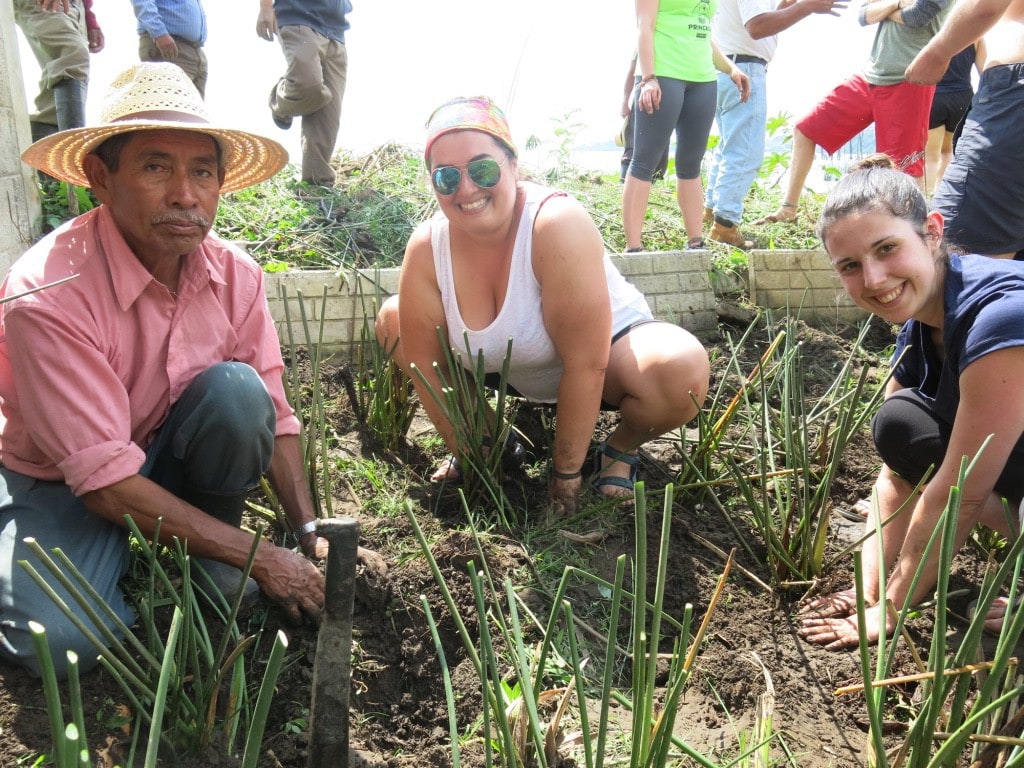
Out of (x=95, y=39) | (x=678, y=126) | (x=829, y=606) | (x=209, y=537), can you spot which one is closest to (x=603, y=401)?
(x=829, y=606)

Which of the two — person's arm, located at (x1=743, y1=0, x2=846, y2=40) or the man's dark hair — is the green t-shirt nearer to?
person's arm, located at (x1=743, y1=0, x2=846, y2=40)

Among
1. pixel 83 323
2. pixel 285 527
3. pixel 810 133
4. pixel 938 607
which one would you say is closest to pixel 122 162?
pixel 83 323

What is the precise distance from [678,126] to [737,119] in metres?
0.63

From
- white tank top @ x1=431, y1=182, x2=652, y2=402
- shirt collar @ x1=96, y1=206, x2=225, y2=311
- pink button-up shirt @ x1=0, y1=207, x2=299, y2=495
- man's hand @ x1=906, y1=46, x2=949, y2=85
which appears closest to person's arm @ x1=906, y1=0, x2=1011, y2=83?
man's hand @ x1=906, y1=46, x2=949, y2=85

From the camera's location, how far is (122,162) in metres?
1.98

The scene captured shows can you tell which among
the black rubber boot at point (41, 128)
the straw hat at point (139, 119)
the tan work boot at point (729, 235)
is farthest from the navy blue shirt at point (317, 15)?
the straw hat at point (139, 119)

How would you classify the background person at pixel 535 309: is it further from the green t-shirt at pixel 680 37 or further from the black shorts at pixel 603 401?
the green t-shirt at pixel 680 37

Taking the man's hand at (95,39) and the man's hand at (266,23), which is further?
the man's hand at (95,39)

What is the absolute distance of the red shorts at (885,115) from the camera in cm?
434

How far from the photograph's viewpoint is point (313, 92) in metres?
4.61

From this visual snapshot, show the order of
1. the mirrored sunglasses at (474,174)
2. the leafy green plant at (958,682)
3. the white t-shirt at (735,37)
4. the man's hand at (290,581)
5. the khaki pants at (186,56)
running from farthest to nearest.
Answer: the white t-shirt at (735,37) < the khaki pants at (186,56) < the mirrored sunglasses at (474,174) < the man's hand at (290,581) < the leafy green plant at (958,682)

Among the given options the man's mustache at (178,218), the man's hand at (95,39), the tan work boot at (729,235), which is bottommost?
the tan work boot at (729,235)

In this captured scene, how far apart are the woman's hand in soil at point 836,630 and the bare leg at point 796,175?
3.54m

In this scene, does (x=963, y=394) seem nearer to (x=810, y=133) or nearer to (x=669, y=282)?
(x=669, y=282)
